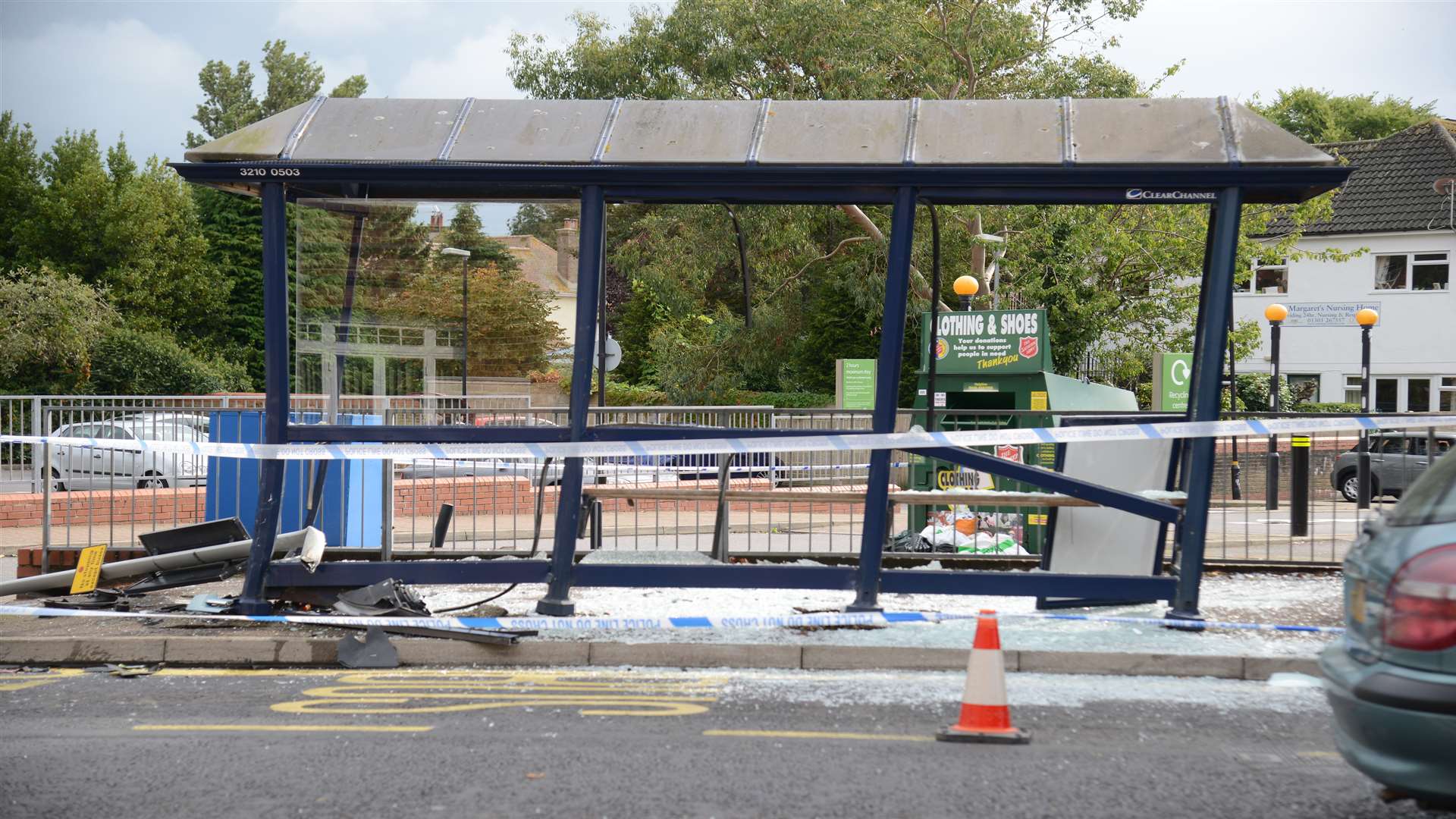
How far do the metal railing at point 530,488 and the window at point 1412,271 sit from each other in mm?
25763

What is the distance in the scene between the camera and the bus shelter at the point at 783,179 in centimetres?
746

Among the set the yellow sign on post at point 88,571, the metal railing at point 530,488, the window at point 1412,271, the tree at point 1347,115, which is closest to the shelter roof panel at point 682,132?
the metal railing at point 530,488

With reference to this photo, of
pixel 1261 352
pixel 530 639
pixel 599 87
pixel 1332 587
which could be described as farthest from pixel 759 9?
pixel 530 639

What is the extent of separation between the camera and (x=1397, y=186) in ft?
124

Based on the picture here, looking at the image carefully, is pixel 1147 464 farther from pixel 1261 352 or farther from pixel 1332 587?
pixel 1261 352

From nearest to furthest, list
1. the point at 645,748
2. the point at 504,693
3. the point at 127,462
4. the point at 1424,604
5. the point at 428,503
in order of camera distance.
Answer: the point at 1424,604
the point at 645,748
the point at 504,693
the point at 127,462
the point at 428,503

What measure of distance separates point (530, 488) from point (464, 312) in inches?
165

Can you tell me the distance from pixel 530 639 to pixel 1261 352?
35479 mm

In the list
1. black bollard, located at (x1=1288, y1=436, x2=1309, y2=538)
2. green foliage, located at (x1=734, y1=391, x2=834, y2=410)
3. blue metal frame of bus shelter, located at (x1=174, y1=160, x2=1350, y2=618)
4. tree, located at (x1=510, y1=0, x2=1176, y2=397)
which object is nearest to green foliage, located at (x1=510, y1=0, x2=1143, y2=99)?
tree, located at (x1=510, y1=0, x2=1176, y2=397)

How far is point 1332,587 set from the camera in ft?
31.4

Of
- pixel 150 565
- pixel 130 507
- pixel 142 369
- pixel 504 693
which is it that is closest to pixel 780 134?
pixel 504 693

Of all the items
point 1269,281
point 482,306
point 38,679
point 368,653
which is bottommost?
point 38,679

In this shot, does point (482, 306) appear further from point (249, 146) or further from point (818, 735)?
point (818, 735)

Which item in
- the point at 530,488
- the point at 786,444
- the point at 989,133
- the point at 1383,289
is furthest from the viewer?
the point at 1383,289
